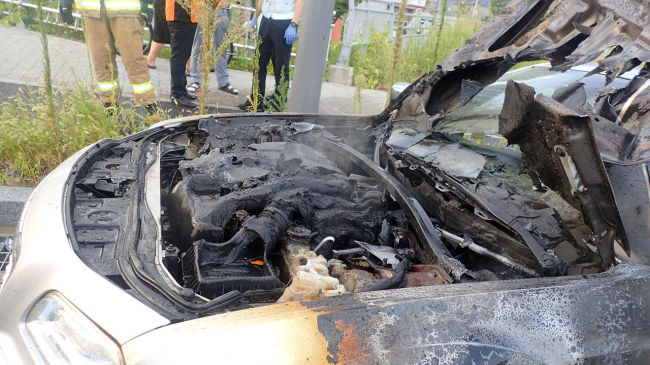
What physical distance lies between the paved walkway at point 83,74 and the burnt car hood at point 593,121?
11.3ft

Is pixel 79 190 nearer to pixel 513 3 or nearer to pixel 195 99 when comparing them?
pixel 513 3

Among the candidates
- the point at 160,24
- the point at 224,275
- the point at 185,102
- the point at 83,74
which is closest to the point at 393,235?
the point at 224,275

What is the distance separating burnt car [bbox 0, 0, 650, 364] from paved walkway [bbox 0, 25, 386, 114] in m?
3.13

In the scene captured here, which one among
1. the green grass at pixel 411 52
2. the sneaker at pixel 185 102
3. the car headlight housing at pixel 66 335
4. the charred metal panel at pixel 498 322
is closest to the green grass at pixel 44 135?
the sneaker at pixel 185 102

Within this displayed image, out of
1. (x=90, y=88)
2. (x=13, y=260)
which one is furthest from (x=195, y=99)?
(x=13, y=260)

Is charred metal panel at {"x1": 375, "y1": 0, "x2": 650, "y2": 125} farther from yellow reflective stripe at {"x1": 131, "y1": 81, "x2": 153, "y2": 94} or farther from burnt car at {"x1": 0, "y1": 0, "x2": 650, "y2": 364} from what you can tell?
yellow reflective stripe at {"x1": 131, "y1": 81, "x2": 153, "y2": 94}

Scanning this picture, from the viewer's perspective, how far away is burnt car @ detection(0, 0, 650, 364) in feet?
4.12

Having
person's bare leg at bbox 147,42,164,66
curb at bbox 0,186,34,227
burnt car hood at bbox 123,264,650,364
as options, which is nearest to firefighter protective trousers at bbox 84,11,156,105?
curb at bbox 0,186,34,227

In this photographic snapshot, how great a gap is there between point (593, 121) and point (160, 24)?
593 centimetres

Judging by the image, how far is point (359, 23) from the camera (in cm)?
1013

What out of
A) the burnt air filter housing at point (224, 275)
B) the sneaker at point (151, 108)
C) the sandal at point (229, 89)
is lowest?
the sandal at point (229, 89)

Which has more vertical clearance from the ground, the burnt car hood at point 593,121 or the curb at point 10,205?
the burnt car hood at point 593,121

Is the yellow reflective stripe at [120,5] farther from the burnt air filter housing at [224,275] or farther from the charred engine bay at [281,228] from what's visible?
the burnt air filter housing at [224,275]

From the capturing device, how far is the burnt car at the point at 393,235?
4.12 feet
